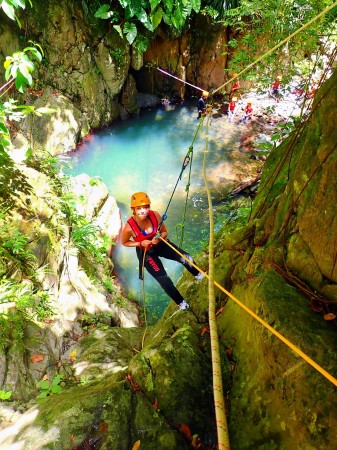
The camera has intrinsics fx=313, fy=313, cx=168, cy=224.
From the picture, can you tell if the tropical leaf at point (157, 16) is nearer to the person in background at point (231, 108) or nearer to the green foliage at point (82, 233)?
the person in background at point (231, 108)

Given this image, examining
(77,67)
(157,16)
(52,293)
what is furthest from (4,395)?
(157,16)

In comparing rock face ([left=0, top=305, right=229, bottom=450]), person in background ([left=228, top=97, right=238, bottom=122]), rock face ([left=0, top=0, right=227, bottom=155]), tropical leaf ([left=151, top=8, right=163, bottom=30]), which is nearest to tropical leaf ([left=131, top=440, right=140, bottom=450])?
rock face ([left=0, top=305, right=229, bottom=450])

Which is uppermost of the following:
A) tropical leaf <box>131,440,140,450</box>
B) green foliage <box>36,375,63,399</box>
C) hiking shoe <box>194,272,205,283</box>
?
tropical leaf <box>131,440,140,450</box>

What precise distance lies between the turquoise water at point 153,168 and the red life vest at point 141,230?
2.89 m

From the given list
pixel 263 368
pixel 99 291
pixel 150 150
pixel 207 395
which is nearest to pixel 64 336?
pixel 99 291

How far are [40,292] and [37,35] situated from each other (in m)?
7.86

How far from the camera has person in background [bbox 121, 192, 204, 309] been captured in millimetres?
3322

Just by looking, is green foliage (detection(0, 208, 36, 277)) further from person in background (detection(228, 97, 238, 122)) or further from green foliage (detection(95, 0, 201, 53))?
person in background (detection(228, 97, 238, 122))

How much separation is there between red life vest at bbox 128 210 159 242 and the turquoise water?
9.49 feet

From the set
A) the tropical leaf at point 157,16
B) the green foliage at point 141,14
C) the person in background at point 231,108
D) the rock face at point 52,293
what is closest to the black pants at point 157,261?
the rock face at point 52,293

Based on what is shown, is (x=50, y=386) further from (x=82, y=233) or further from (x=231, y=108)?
(x=231, y=108)

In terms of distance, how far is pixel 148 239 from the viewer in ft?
11.4

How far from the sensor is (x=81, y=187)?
263 inches

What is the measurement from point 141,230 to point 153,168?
6683 mm
